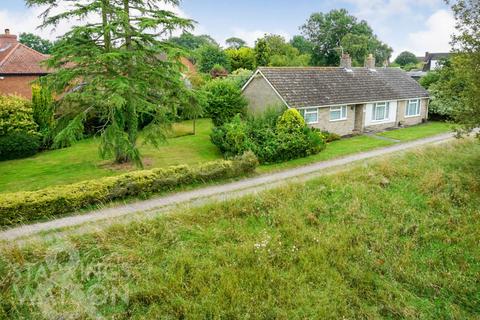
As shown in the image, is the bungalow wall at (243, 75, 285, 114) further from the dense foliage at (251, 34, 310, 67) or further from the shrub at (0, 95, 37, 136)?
the dense foliage at (251, 34, 310, 67)

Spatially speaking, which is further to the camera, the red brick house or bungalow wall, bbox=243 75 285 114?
the red brick house

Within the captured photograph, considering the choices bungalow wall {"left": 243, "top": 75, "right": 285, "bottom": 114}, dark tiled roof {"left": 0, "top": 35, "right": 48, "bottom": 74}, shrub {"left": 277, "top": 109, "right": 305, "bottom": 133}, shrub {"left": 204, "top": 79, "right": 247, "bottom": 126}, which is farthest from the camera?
dark tiled roof {"left": 0, "top": 35, "right": 48, "bottom": 74}

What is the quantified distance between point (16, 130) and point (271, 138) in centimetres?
1500

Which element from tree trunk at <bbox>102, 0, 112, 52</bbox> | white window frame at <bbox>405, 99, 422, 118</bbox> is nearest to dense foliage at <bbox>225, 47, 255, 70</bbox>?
white window frame at <bbox>405, 99, 422, 118</bbox>

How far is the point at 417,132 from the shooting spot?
28641 mm

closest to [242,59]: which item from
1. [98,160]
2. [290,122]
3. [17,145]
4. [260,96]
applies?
[260,96]

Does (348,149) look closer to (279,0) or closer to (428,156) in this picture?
(428,156)

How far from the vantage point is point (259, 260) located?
10.2 metres

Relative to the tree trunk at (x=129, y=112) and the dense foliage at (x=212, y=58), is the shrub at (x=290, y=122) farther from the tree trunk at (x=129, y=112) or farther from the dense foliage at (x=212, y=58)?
the dense foliage at (x=212, y=58)

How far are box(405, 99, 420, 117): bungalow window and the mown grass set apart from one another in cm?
1964

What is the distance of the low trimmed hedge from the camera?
11.9 m

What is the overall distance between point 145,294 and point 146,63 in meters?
12.5

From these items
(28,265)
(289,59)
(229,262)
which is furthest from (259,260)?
(289,59)

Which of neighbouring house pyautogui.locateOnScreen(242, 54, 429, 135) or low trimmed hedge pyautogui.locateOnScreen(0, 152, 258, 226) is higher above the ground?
neighbouring house pyautogui.locateOnScreen(242, 54, 429, 135)
